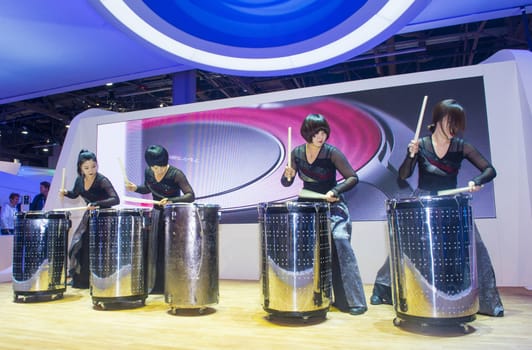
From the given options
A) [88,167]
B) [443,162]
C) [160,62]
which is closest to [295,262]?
[443,162]

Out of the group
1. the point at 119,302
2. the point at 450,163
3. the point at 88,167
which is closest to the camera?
the point at 450,163

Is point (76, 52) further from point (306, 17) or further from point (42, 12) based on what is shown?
point (306, 17)

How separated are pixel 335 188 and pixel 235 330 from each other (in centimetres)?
136

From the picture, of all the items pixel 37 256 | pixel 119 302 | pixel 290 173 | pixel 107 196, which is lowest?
pixel 119 302

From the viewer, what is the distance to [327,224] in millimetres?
3033

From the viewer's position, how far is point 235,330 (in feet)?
8.87

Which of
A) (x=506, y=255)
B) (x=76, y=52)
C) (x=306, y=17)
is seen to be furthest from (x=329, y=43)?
(x=76, y=52)

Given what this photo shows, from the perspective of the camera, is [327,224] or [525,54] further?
[525,54]

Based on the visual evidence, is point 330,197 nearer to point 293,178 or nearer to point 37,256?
point 293,178

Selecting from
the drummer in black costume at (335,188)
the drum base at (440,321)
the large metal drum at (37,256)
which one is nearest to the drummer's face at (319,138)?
the drummer in black costume at (335,188)

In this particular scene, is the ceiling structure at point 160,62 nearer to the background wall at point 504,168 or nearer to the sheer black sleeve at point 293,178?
the background wall at point 504,168

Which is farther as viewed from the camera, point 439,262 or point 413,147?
point 413,147

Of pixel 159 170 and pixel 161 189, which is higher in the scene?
pixel 159 170

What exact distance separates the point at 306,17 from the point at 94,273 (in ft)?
9.69
